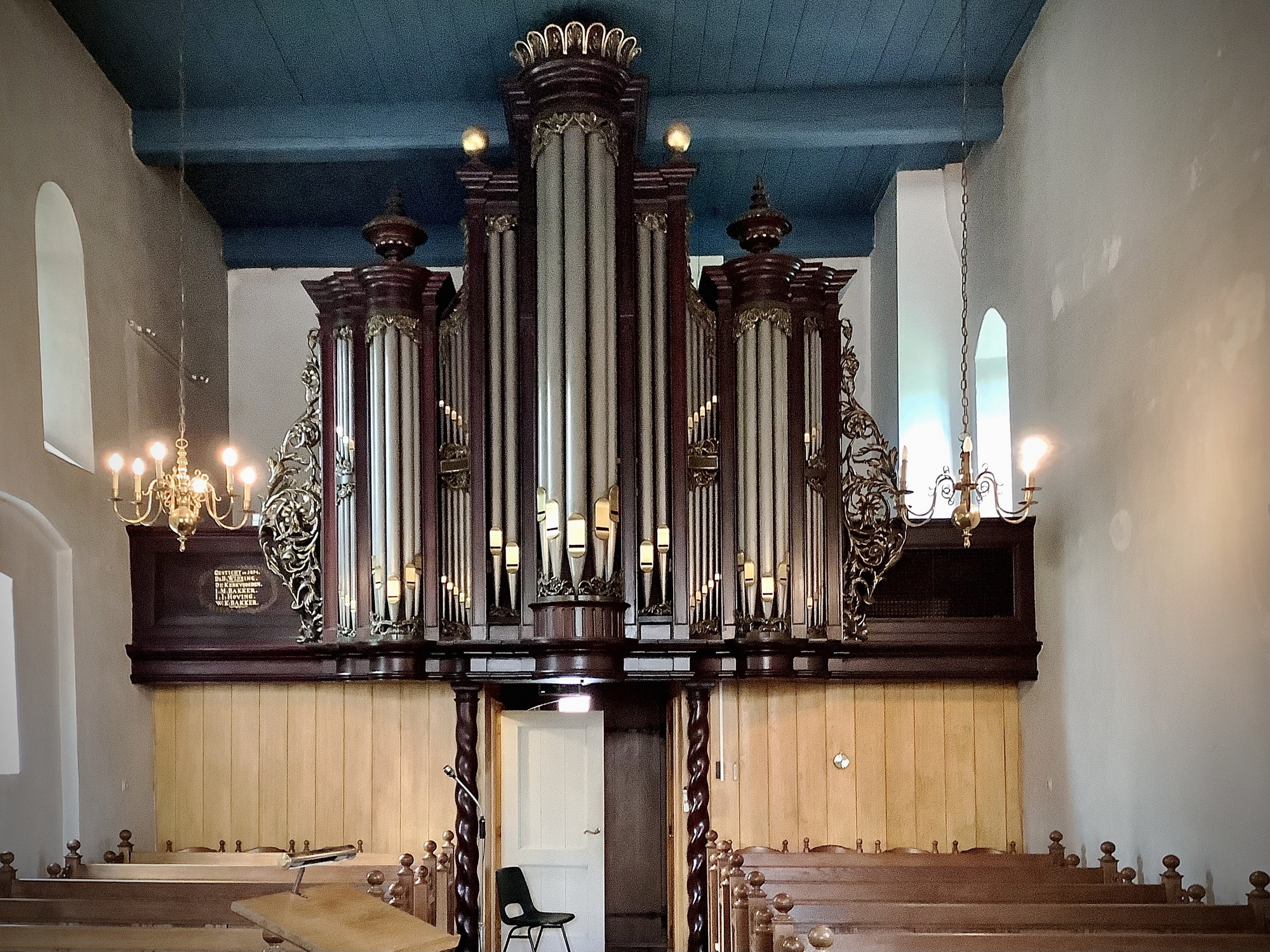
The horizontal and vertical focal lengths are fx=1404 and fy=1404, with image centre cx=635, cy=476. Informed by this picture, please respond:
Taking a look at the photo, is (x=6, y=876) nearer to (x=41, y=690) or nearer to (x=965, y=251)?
(x=41, y=690)

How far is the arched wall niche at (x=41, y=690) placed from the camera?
8359 mm

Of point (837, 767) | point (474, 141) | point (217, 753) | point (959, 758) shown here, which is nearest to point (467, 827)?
point (217, 753)

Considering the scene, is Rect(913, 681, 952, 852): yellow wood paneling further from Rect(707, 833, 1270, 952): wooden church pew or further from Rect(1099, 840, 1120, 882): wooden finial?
Rect(1099, 840, 1120, 882): wooden finial

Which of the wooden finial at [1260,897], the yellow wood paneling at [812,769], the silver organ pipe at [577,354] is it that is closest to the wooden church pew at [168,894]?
the silver organ pipe at [577,354]

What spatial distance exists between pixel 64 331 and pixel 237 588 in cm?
217

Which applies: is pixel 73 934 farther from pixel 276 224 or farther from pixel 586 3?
pixel 276 224

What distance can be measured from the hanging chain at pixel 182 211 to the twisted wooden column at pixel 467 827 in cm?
273

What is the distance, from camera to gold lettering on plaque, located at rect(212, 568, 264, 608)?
10.1 meters

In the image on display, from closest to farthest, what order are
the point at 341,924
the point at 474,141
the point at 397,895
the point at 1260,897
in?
the point at 341,924 → the point at 1260,897 → the point at 397,895 → the point at 474,141

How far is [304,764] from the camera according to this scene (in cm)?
1048

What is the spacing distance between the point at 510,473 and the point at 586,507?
2.01ft

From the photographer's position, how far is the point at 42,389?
8.83 m

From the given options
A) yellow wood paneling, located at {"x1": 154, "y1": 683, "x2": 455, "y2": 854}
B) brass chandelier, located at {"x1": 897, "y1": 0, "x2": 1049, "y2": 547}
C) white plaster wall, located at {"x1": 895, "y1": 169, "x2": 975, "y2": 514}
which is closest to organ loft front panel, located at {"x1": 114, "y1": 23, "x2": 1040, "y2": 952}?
yellow wood paneling, located at {"x1": 154, "y1": 683, "x2": 455, "y2": 854}

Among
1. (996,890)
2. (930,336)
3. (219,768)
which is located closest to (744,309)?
(930,336)
